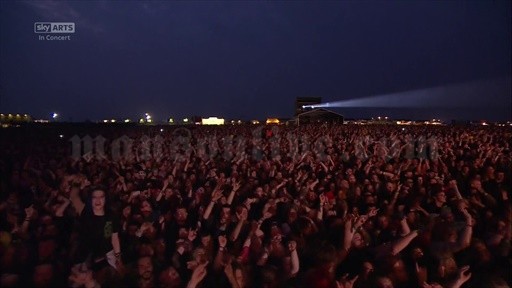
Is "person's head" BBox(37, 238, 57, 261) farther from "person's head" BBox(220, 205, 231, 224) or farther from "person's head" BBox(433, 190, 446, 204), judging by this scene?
"person's head" BBox(433, 190, 446, 204)

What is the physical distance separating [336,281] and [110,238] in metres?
2.51

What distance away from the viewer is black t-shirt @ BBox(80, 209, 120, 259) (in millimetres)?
4430

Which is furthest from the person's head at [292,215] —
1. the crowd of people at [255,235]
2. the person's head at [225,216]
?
the person's head at [225,216]

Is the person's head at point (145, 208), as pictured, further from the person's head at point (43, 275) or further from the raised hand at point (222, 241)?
the person's head at point (43, 275)

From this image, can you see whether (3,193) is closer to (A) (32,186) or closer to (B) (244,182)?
(A) (32,186)

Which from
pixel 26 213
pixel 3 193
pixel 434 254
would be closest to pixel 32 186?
pixel 3 193

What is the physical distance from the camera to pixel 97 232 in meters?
4.55

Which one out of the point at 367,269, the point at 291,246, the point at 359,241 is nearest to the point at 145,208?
the point at 291,246

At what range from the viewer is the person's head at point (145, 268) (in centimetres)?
380

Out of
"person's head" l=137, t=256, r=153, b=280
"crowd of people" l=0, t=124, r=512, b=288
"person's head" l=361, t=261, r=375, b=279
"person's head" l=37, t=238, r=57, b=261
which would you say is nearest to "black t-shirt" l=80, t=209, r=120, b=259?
"crowd of people" l=0, t=124, r=512, b=288

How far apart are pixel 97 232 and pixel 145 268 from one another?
1.04 m

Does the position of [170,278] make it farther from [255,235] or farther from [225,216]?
[225,216]

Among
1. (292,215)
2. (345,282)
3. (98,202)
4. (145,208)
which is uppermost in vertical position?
(98,202)

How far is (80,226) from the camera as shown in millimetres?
4727
